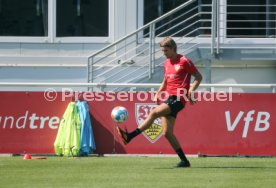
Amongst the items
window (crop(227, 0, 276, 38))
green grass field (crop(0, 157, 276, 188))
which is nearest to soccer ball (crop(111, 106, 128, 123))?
green grass field (crop(0, 157, 276, 188))

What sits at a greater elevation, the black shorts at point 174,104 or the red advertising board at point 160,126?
the black shorts at point 174,104

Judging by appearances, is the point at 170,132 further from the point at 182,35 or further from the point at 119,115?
the point at 182,35

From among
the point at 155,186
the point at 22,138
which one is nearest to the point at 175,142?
the point at 155,186

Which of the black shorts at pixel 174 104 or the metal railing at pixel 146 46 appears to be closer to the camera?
the black shorts at pixel 174 104

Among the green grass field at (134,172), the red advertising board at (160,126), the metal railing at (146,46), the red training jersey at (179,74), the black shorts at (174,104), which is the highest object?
the metal railing at (146,46)

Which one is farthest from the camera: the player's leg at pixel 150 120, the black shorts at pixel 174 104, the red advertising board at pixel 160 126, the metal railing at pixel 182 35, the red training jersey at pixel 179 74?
the metal railing at pixel 182 35

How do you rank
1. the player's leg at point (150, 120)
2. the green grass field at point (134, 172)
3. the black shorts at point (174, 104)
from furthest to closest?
the black shorts at point (174, 104)
the player's leg at point (150, 120)
the green grass field at point (134, 172)

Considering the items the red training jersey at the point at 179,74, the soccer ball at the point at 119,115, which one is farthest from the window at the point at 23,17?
the red training jersey at the point at 179,74

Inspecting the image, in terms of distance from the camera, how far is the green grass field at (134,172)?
11938 millimetres

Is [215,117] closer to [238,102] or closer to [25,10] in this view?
[238,102]

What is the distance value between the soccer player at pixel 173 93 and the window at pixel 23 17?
29.0 feet

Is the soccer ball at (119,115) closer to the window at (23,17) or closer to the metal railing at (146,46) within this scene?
the metal railing at (146,46)

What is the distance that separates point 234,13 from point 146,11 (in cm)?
218

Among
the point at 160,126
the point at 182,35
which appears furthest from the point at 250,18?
the point at 160,126
